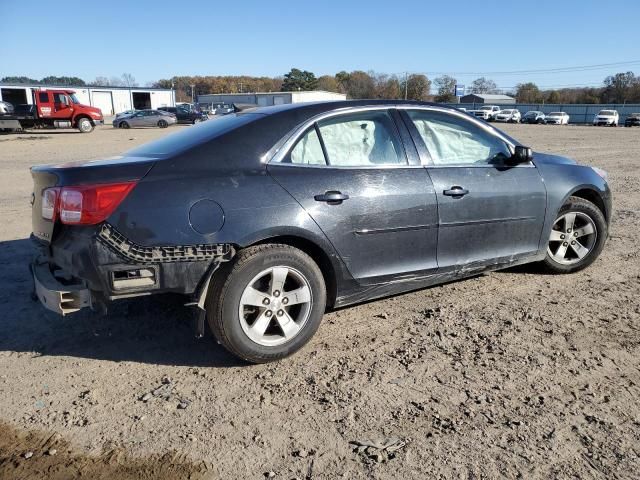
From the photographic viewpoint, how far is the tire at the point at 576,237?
4.85 metres

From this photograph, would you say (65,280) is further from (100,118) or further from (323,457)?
(100,118)

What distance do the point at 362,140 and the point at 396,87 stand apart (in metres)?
79.1

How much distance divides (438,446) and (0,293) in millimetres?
3937

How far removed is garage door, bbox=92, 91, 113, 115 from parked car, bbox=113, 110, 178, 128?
30.0 meters

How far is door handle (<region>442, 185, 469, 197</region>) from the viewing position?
13.0 ft

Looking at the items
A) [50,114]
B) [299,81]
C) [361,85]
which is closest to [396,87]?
[361,85]

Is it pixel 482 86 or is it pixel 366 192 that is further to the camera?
pixel 482 86

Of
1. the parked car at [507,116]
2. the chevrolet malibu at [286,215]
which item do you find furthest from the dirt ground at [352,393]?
the parked car at [507,116]

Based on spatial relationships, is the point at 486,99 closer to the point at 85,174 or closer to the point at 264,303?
the point at 264,303

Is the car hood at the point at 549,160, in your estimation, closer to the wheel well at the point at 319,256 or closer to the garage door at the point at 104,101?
the wheel well at the point at 319,256

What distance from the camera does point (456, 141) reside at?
4.27m

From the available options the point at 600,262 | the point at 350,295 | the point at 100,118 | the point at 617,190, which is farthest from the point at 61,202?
the point at 100,118

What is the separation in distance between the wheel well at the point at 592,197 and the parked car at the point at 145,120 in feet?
130

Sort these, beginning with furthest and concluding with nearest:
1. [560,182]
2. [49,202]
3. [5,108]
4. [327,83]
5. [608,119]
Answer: [327,83], [608,119], [5,108], [560,182], [49,202]
